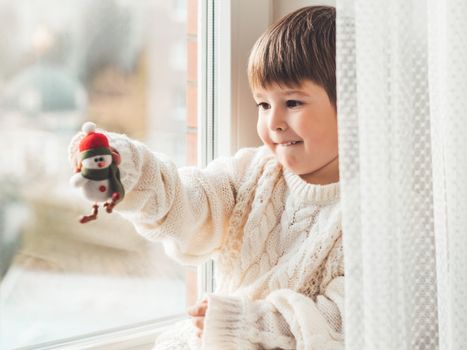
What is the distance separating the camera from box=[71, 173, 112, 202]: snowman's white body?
0.79 meters

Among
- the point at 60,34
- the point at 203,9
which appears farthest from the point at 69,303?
the point at 203,9

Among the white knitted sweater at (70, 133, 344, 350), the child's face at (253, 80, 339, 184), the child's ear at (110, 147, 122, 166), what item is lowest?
the white knitted sweater at (70, 133, 344, 350)

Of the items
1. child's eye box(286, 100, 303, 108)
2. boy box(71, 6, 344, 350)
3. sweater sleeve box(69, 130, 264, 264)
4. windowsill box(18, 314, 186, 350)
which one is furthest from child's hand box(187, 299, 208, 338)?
child's eye box(286, 100, 303, 108)

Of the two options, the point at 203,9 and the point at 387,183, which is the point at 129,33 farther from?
the point at 387,183

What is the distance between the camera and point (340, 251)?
964 mm

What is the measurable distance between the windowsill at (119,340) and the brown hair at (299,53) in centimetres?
53

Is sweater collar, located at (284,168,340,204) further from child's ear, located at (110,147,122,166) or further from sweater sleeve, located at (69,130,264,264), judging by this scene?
child's ear, located at (110,147,122,166)

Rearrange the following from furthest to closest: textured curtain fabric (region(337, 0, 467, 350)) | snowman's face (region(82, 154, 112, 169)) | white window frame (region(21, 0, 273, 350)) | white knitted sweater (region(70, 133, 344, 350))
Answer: white window frame (region(21, 0, 273, 350)), white knitted sweater (region(70, 133, 344, 350)), snowman's face (region(82, 154, 112, 169)), textured curtain fabric (region(337, 0, 467, 350))

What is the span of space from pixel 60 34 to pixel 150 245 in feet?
1.50

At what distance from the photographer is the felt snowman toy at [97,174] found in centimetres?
79

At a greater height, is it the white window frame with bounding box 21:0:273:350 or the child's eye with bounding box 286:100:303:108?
the white window frame with bounding box 21:0:273:350

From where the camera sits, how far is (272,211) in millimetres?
1059

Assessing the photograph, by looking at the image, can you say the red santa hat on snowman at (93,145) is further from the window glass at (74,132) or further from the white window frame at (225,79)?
the white window frame at (225,79)

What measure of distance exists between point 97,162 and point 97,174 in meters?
0.02
